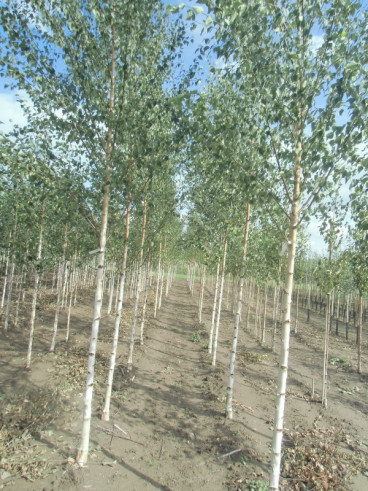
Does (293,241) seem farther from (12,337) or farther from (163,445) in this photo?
(12,337)

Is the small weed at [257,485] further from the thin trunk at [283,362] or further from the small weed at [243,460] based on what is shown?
the thin trunk at [283,362]

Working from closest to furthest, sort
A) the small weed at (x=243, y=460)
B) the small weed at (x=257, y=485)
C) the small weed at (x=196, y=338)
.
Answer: the small weed at (x=257, y=485)
the small weed at (x=243, y=460)
the small weed at (x=196, y=338)

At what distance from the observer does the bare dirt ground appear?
5773mm

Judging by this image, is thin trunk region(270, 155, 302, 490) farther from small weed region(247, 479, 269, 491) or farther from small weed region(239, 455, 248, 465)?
small weed region(239, 455, 248, 465)

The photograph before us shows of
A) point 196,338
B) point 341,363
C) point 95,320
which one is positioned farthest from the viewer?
point 196,338

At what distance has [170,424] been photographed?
25.5 feet

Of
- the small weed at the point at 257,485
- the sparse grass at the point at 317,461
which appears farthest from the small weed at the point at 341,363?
the small weed at the point at 257,485

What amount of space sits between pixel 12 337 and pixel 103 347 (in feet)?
12.0

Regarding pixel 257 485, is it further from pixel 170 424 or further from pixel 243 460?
pixel 170 424

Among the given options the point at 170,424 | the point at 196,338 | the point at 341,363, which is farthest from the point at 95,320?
the point at 341,363

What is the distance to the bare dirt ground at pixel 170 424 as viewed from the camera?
18.9 ft

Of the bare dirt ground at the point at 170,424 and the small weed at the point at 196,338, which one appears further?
the small weed at the point at 196,338

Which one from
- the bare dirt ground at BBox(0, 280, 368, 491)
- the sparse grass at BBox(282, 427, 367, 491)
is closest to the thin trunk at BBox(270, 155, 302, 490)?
the bare dirt ground at BBox(0, 280, 368, 491)

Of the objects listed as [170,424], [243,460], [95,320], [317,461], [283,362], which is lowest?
[170,424]
